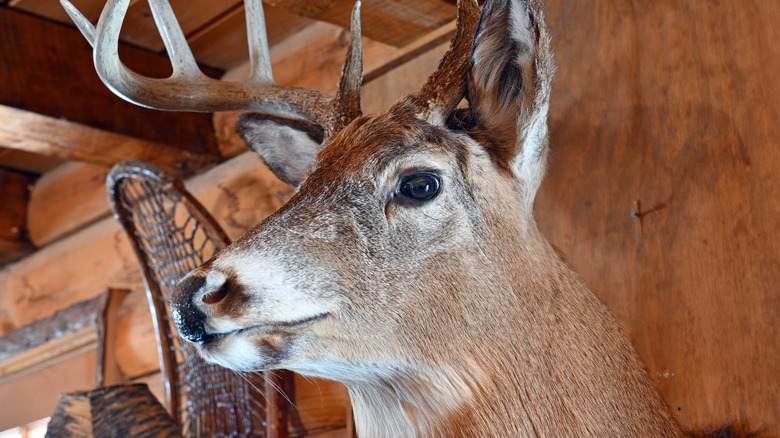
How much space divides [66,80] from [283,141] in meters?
0.94

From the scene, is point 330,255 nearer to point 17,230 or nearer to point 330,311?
point 330,311

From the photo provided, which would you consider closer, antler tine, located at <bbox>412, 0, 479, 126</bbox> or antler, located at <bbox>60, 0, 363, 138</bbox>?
antler tine, located at <bbox>412, 0, 479, 126</bbox>

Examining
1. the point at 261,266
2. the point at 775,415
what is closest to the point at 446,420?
the point at 261,266

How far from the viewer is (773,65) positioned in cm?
196

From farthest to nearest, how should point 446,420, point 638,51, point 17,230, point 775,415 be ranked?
point 17,230, point 638,51, point 775,415, point 446,420

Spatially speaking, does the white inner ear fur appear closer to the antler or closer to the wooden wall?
the antler

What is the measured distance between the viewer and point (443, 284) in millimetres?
1603

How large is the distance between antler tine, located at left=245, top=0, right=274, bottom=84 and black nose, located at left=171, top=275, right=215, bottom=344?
2.81 ft

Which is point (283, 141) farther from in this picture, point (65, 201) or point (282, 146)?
point (65, 201)

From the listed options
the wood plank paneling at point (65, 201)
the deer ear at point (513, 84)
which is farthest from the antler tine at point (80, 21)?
the wood plank paneling at point (65, 201)

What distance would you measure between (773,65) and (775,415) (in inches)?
30.8

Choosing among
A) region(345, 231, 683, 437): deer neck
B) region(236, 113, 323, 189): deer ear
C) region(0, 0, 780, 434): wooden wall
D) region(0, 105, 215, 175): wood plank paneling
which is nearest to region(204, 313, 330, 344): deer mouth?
region(345, 231, 683, 437): deer neck

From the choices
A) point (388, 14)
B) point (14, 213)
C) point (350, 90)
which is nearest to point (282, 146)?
point (350, 90)

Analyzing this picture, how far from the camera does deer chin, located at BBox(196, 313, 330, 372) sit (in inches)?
57.3
